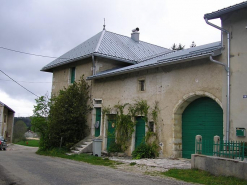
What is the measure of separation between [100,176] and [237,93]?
5230 millimetres

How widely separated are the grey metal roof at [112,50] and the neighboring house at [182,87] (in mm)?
90

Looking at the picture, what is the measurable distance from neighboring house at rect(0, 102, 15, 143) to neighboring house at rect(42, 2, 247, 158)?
71.2 feet

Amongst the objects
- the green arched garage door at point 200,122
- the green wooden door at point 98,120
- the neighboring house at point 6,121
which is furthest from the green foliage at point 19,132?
the green arched garage door at point 200,122

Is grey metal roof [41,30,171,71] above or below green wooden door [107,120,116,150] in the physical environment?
above

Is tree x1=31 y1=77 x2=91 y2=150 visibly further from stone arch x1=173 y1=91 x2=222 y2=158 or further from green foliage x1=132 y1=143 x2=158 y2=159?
stone arch x1=173 y1=91 x2=222 y2=158

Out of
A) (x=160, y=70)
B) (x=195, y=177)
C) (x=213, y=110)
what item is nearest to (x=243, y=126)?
(x=213, y=110)

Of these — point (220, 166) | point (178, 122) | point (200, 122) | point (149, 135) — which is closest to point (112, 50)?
point (149, 135)

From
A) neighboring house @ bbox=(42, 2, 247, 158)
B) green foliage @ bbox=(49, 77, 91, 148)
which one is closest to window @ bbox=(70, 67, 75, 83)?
neighboring house @ bbox=(42, 2, 247, 158)

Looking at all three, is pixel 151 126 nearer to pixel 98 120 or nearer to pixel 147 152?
pixel 147 152

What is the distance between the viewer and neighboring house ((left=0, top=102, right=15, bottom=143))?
116 feet

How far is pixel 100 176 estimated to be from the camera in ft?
26.4

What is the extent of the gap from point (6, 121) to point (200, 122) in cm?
3323

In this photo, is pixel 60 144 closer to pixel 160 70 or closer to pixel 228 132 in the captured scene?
pixel 160 70

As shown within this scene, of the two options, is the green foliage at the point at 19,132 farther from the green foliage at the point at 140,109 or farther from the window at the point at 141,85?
the window at the point at 141,85
